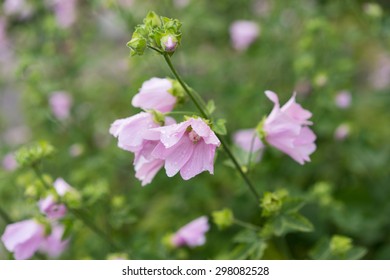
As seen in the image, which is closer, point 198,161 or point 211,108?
point 198,161

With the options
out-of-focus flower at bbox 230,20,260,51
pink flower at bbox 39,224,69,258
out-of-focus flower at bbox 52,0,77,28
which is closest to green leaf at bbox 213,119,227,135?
pink flower at bbox 39,224,69,258

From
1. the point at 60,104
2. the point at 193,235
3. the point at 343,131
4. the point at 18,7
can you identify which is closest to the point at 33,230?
the point at 193,235

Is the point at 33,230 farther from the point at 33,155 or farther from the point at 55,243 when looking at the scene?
the point at 55,243

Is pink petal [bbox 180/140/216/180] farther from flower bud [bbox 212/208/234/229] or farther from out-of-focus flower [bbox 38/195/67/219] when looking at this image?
out-of-focus flower [bbox 38/195/67/219]
